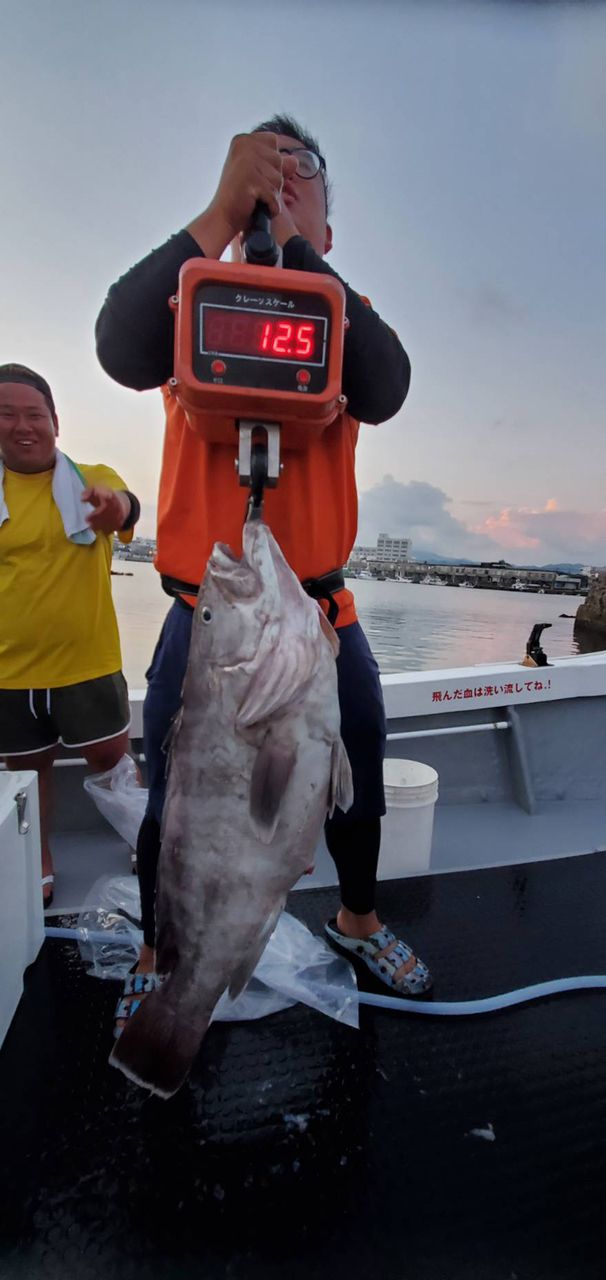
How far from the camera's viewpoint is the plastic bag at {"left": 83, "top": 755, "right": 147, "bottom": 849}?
293 centimetres

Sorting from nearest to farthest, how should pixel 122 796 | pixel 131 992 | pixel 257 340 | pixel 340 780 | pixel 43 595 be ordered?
pixel 257 340 → pixel 340 780 → pixel 131 992 → pixel 43 595 → pixel 122 796

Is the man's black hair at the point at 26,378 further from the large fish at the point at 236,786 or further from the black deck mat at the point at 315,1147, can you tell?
the black deck mat at the point at 315,1147

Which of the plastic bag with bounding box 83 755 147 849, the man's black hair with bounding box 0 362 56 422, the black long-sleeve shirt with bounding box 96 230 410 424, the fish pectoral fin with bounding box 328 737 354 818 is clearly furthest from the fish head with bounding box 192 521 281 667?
A: the man's black hair with bounding box 0 362 56 422

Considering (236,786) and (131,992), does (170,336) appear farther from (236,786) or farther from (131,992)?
(131,992)

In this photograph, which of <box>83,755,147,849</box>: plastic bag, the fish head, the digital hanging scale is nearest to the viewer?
the digital hanging scale

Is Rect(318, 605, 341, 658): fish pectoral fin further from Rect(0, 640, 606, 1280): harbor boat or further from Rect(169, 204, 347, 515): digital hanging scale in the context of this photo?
Rect(0, 640, 606, 1280): harbor boat

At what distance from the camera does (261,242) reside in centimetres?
135

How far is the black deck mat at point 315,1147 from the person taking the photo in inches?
57.7

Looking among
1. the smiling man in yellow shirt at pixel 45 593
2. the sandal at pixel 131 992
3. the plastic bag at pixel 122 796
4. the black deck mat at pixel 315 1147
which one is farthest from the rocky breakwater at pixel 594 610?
the sandal at pixel 131 992

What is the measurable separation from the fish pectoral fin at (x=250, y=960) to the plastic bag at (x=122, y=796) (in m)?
1.45

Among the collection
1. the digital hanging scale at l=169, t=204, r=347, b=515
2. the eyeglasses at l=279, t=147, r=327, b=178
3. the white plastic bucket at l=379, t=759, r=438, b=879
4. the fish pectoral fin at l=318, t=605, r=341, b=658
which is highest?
the eyeglasses at l=279, t=147, r=327, b=178

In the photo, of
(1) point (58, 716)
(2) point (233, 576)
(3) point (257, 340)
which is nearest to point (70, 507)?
(1) point (58, 716)

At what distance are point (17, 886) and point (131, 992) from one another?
0.52 meters

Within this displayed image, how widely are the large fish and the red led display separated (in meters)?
0.36
